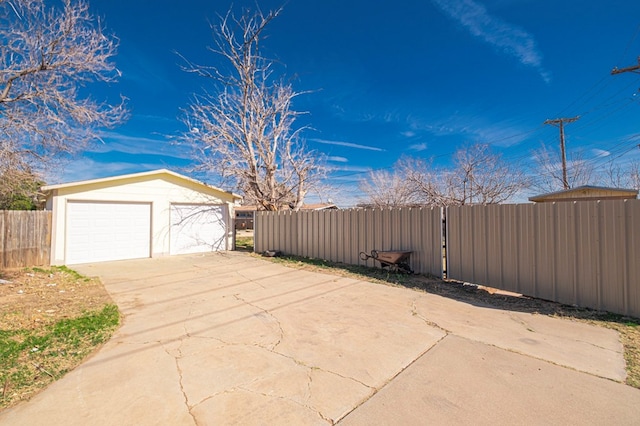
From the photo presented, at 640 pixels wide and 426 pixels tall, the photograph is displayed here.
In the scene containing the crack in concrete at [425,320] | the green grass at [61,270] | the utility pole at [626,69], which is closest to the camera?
the crack in concrete at [425,320]

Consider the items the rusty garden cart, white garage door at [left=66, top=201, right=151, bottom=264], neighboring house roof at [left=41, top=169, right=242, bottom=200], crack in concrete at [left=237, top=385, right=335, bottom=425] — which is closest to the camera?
crack in concrete at [left=237, top=385, right=335, bottom=425]

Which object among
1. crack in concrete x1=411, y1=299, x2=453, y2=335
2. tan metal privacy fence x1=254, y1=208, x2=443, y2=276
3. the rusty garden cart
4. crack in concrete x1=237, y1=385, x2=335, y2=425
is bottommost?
crack in concrete x1=237, y1=385, x2=335, y2=425

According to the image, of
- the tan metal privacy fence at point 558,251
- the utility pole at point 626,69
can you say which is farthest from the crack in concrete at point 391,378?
the utility pole at point 626,69

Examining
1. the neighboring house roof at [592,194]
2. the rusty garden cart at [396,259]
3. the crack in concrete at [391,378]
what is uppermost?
the neighboring house roof at [592,194]

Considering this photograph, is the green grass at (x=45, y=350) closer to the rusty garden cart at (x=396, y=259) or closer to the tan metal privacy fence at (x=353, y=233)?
the rusty garden cart at (x=396, y=259)

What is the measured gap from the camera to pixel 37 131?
578 centimetres

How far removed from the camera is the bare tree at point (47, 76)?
17.5 feet

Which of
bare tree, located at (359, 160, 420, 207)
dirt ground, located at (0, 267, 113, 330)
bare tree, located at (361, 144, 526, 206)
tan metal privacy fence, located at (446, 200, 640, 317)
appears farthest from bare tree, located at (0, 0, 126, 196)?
bare tree, located at (359, 160, 420, 207)

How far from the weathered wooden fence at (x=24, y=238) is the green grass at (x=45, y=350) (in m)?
6.04

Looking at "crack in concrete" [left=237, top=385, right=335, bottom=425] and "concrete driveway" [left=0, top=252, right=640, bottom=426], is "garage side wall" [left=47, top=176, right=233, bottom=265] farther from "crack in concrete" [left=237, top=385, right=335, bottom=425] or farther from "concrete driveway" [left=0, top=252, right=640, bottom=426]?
"crack in concrete" [left=237, top=385, right=335, bottom=425]

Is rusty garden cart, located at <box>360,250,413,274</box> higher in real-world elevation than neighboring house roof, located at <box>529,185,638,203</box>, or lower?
lower

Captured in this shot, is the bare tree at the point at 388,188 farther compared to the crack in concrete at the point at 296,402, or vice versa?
the bare tree at the point at 388,188

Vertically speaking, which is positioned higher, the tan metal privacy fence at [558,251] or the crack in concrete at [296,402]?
the tan metal privacy fence at [558,251]

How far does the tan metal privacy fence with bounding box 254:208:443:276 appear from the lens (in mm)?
6742
